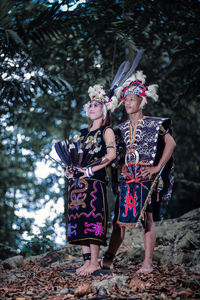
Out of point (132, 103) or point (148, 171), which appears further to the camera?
point (132, 103)

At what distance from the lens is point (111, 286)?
10.5ft

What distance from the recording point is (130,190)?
4031 mm

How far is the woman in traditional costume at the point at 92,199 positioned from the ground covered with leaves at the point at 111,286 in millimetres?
338

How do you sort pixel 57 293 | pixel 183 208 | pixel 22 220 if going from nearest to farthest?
pixel 57 293, pixel 22 220, pixel 183 208

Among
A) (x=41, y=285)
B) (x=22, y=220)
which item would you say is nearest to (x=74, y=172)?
(x=41, y=285)

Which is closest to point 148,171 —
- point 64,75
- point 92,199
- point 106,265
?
point 92,199

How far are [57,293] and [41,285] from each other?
424mm

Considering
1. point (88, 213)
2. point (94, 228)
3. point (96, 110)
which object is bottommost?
point (94, 228)

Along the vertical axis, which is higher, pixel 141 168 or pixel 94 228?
pixel 141 168

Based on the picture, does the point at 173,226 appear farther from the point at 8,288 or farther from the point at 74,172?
the point at 8,288

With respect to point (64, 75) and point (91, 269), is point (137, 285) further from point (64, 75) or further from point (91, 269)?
point (64, 75)

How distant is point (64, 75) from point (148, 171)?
3.80 meters

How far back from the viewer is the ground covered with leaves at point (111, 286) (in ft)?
9.77

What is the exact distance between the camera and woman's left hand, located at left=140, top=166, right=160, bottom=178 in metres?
3.96
